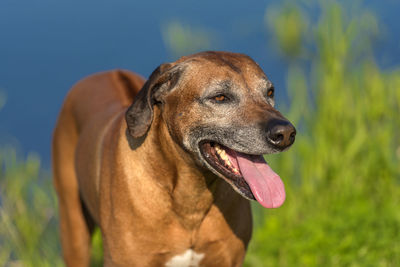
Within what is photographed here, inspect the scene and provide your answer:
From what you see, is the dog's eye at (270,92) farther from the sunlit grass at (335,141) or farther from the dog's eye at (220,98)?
the sunlit grass at (335,141)

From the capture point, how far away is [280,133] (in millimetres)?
3371

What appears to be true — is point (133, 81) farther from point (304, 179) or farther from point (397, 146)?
point (397, 146)

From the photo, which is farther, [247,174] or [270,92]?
[270,92]

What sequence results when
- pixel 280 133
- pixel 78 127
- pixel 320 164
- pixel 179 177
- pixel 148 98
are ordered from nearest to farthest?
pixel 280 133 < pixel 148 98 < pixel 179 177 < pixel 78 127 < pixel 320 164

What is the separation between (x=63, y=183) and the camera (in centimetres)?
524

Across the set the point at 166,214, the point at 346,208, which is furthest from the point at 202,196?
the point at 346,208

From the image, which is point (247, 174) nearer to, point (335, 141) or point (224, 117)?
point (224, 117)

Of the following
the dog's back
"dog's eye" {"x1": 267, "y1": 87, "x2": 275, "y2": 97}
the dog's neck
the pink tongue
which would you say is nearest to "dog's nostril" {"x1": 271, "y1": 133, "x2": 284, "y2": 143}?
the pink tongue

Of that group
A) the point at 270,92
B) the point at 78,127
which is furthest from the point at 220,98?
the point at 78,127

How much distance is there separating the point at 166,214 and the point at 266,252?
204 centimetres

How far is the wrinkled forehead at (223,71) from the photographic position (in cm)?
364

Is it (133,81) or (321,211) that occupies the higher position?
(133,81)

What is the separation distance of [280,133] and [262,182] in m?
0.34

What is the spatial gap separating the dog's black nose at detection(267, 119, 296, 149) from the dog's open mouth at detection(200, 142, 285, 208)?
0.83 feet
